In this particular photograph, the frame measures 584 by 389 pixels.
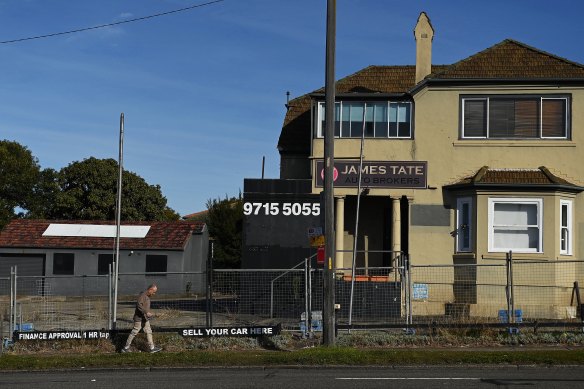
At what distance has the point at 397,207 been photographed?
24719 mm

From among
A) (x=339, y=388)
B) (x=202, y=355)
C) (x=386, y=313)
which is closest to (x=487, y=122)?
(x=386, y=313)

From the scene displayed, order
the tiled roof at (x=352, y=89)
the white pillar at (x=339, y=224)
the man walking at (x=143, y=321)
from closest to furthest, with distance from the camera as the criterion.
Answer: the man walking at (x=143, y=321) → the white pillar at (x=339, y=224) → the tiled roof at (x=352, y=89)

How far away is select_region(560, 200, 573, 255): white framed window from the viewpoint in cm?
2347

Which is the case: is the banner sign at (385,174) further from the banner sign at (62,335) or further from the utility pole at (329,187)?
the banner sign at (62,335)

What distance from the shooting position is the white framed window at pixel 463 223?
2397 centimetres

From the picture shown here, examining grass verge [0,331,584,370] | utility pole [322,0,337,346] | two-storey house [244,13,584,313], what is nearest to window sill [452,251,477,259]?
two-storey house [244,13,584,313]

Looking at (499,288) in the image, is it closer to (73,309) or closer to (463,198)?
(463,198)

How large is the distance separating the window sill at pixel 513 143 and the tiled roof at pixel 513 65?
6.29 feet

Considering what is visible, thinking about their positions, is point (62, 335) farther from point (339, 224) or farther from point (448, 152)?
point (448, 152)

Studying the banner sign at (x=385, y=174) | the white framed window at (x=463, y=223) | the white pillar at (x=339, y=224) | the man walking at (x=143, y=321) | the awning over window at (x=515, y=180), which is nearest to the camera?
the man walking at (x=143, y=321)

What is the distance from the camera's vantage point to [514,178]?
23750 millimetres

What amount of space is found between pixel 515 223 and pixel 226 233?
30184mm

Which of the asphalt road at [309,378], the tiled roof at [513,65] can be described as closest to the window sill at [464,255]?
the tiled roof at [513,65]

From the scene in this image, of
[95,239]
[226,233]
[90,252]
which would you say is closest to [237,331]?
[90,252]
